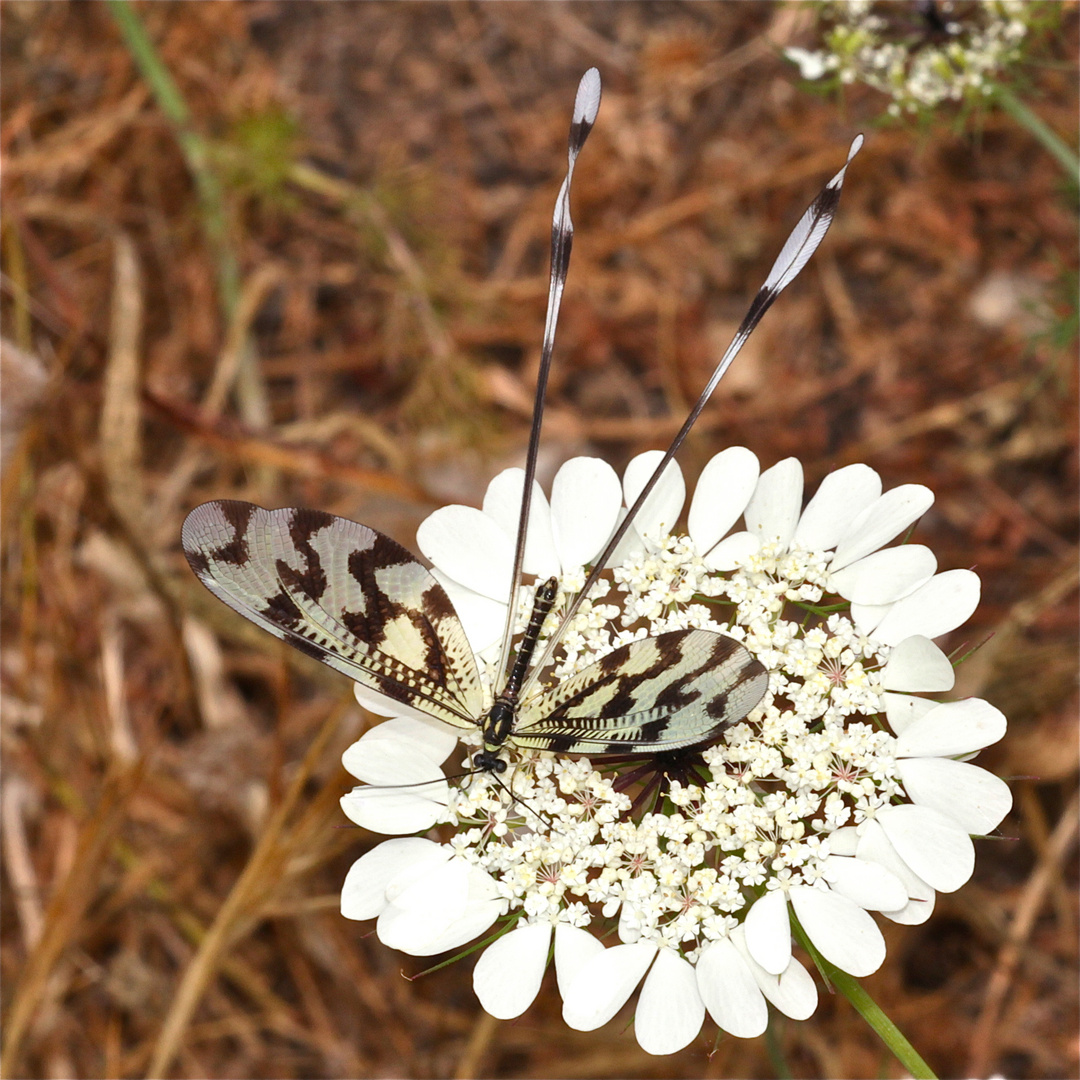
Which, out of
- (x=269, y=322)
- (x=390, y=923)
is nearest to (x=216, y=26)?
(x=269, y=322)

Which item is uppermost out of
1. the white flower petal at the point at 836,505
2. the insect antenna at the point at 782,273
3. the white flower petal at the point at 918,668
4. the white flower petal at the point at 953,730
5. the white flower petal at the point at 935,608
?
the insect antenna at the point at 782,273

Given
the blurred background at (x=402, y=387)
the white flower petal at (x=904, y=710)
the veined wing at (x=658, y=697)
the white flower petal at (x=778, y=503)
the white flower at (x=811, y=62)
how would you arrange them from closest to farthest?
1. the veined wing at (x=658, y=697)
2. the white flower petal at (x=904, y=710)
3. the white flower petal at (x=778, y=503)
4. the white flower at (x=811, y=62)
5. the blurred background at (x=402, y=387)

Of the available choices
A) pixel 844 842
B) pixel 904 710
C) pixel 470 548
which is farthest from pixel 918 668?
pixel 470 548

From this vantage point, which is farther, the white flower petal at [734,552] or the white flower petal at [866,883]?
the white flower petal at [734,552]

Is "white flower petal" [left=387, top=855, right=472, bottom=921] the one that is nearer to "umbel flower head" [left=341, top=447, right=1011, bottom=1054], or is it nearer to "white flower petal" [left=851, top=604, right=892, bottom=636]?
"umbel flower head" [left=341, top=447, right=1011, bottom=1054]

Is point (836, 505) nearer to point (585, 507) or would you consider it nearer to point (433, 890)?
point (585, 507)

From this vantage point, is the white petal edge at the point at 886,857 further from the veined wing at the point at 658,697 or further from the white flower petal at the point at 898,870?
the veined wing at the point at 658,697

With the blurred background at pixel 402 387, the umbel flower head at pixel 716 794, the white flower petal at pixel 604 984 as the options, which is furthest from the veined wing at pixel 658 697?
the blurred background at pixel 402 387
